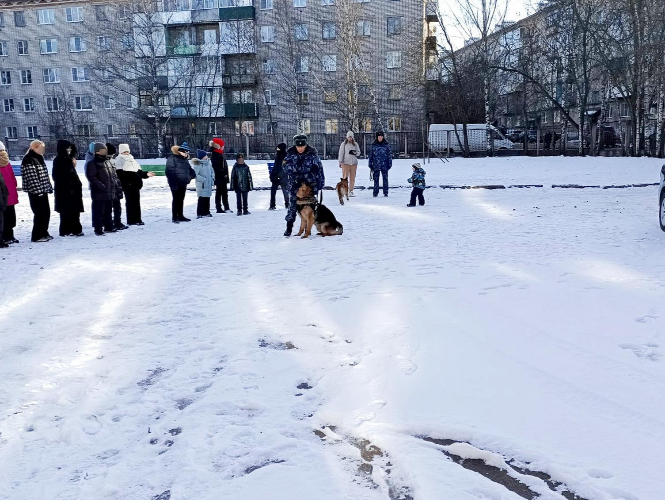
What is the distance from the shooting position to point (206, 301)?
578cm

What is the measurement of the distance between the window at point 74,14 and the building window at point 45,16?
1.46 meters

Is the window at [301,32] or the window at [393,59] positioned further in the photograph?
the window at [393,59]

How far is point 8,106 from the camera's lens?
49500 millimetres

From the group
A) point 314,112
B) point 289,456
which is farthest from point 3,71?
point 289,456

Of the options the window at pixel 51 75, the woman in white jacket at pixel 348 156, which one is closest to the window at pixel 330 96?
the window at pixel 51 75

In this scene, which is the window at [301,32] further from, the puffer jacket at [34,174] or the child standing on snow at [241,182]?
the puffer jacket at [34,174]

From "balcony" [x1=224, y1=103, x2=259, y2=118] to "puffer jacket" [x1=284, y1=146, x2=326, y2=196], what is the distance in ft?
115

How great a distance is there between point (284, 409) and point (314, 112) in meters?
41.0

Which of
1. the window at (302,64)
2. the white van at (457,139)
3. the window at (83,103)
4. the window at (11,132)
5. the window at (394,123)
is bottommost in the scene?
the white van at (457,139)

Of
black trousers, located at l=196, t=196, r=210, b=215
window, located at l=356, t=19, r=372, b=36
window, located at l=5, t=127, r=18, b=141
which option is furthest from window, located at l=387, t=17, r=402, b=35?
black trousers, located at l=196, t=196, r=210, b=215

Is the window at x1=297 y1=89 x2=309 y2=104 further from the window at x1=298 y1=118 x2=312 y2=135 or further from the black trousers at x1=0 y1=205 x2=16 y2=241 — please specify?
the black trousers at x1=0 y1=205 x2=16 y2=241

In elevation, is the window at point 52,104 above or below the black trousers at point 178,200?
above

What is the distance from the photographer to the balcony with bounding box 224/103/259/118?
4300 centimetres

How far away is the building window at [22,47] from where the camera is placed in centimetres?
4919
